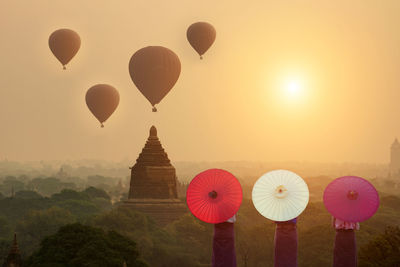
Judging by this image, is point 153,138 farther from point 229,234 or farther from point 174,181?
point 229,234

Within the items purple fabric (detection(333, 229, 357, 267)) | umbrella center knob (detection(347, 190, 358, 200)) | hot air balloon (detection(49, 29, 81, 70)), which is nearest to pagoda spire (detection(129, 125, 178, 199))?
hot air balloon (detection(49, 29, 81, 70))

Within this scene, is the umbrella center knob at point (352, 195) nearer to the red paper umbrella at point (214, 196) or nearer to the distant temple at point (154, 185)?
the red paper umbrella at point (214, 196)

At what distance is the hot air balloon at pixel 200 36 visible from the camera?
112m

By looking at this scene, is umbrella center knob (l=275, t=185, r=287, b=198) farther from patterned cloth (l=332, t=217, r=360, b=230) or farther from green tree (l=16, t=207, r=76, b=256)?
green tree (l=16, t=207, r=76, b=256)

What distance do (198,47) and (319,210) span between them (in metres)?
43.5

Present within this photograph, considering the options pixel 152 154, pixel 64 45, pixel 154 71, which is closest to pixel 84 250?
pixel 154 71

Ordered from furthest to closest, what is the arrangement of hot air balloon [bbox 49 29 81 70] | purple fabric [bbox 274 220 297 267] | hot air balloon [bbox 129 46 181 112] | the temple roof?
1. hot air balloon [bbox 49 29 81 70]
2. the temple roof
3. hot air balloon [bbox 129 46 181 112]
4. purple fabric [bbox 274 220 297 267]

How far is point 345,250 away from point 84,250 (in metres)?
22.0

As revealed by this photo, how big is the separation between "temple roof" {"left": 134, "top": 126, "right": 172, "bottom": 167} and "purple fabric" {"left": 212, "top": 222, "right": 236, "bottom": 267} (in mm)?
71925

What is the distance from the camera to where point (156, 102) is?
104 m

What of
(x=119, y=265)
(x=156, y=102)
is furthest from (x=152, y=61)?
(x=119, y=265)

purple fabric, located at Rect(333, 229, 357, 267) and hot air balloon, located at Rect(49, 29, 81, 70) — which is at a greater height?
hot air balloon, located at Rect(49, 29, 81, 70)

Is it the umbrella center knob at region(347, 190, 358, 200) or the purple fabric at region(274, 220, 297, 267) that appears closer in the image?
the purple fabric at region(274, 220, 297, 267)

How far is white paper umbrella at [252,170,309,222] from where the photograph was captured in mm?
37156
